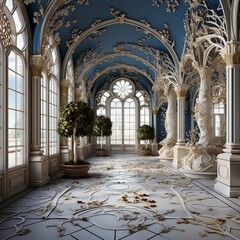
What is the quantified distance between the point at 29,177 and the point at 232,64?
524cm

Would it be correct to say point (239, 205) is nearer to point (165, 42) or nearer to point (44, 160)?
point (44, 160)

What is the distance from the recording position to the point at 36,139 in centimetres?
Result: 687

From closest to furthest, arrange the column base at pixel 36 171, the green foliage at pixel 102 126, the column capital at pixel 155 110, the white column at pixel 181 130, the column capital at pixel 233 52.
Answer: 1. the column capital at pixel 233 52
2. the column base at pixel 36 171
3. the white column at pixel 181 130
4. the green foliage at pixel 102 126
5. the column capital at pixel 155 110

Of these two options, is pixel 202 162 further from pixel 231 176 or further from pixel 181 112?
pixel 181 112

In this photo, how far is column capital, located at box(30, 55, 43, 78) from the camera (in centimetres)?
684

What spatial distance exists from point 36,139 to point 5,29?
2.63m

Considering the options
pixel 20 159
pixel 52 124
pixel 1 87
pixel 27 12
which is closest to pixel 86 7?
pixel 27 12

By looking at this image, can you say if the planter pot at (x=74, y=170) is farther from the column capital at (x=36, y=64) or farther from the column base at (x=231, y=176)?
the column base at (x=231, y=176)

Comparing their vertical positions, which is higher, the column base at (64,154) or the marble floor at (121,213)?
the column base at (64,154)

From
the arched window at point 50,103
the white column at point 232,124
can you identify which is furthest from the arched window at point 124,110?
the white column at point 232,124

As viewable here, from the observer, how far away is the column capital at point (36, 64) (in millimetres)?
6844

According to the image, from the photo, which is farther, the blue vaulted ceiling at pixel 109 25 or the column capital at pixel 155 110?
the column capital at pixel 155 110

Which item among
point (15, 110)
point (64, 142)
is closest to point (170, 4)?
point (15, 110)

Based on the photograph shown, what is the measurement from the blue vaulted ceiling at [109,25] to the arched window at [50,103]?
604 millimetres
